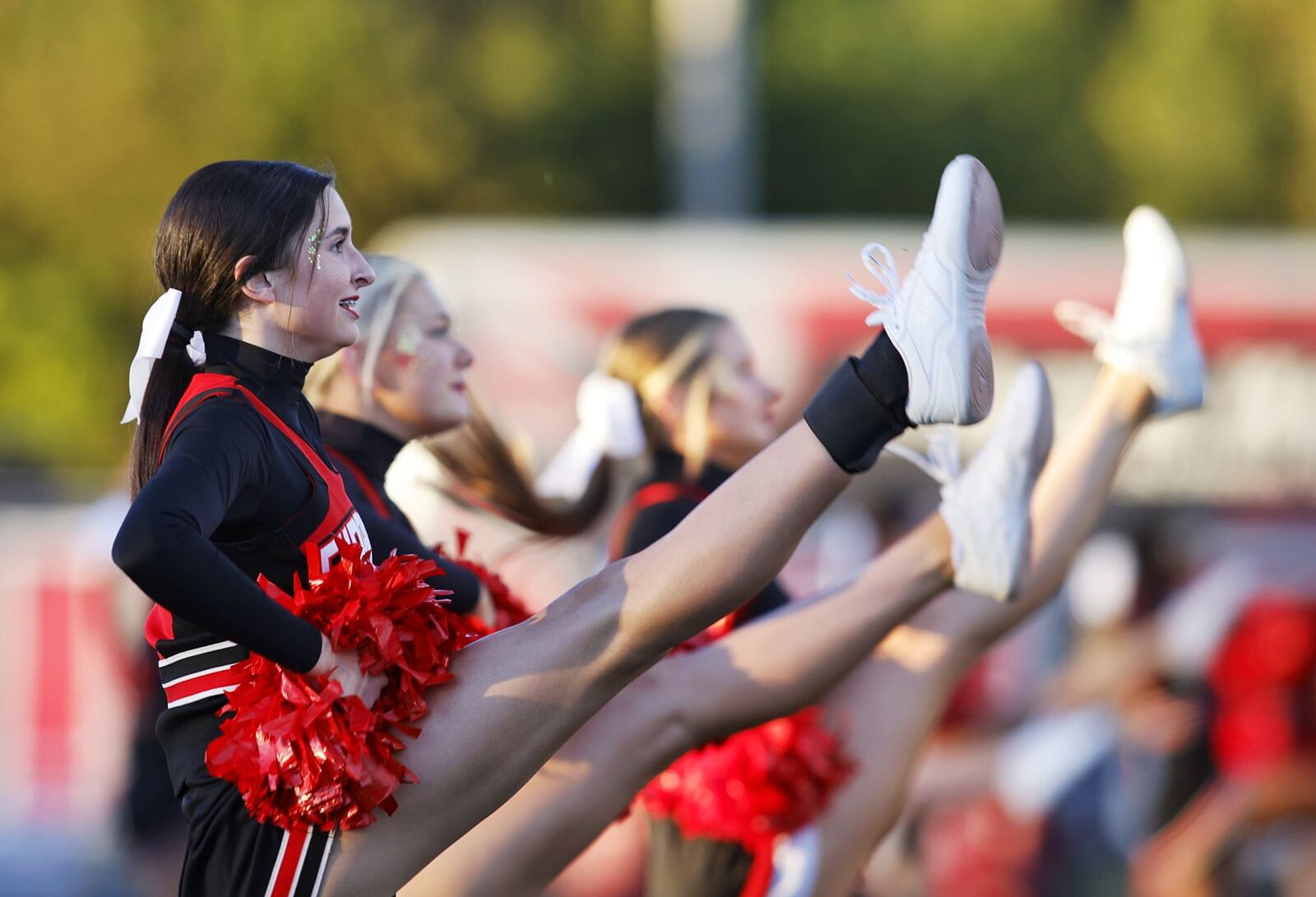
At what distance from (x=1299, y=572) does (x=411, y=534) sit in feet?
18.7

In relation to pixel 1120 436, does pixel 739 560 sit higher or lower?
higher

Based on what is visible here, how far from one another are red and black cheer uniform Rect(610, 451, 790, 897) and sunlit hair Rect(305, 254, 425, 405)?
691mm

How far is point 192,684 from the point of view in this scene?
2.74 m

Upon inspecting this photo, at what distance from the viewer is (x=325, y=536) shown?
2.78 metres

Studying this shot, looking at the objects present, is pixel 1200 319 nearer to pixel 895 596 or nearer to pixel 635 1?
pixel 895 596

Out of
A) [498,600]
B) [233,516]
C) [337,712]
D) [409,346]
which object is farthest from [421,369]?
[337,712]

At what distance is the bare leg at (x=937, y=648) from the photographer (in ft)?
13.0

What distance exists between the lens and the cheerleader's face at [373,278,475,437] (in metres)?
3.69

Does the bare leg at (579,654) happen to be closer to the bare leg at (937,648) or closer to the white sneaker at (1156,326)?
the bare leg at (937,648)

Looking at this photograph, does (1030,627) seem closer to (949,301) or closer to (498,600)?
(498,600)

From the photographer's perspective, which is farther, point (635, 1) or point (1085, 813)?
point (635, 1)

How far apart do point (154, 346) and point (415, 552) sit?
0.75 metres

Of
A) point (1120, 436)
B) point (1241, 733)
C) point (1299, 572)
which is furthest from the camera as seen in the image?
point (1299, 572)

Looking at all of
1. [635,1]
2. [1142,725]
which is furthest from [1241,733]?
[635,1]
